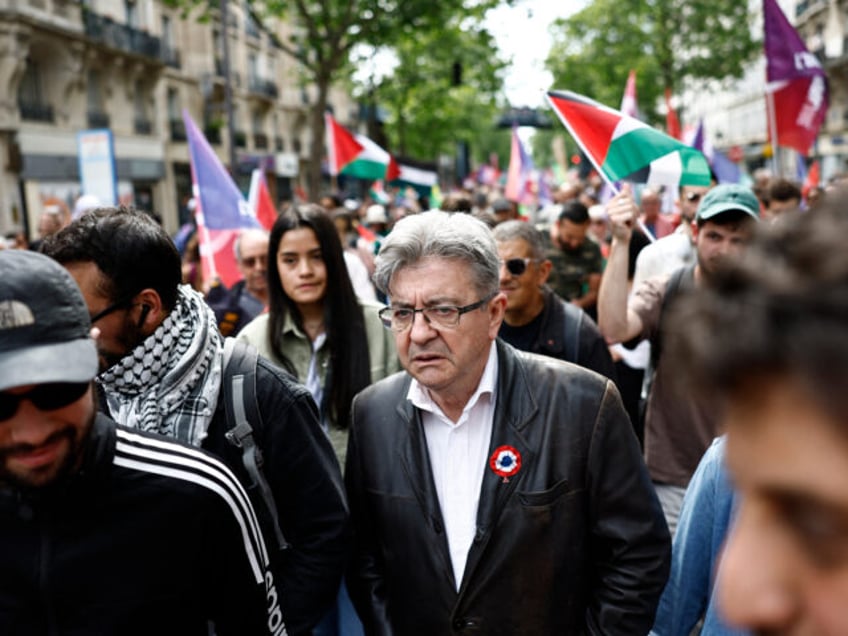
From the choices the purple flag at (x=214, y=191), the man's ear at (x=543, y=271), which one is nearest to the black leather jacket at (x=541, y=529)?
the man's ear at (x=543, y=271)

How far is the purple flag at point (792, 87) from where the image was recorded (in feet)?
22.4

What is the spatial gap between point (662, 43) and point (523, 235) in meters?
36.8

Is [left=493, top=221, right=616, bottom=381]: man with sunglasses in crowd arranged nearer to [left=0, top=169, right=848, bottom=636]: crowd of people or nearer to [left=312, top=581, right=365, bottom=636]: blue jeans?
[left=0, top=169, right=848, bottom=636]: crowd of people

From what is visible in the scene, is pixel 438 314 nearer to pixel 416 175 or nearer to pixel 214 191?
pixel 214 191

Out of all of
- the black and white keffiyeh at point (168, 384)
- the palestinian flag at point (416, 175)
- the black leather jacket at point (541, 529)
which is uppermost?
the palestinian flag at point (416, 175)

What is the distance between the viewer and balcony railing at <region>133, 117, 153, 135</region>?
92.5 feet

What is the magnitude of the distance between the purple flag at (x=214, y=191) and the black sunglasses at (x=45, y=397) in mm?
5105

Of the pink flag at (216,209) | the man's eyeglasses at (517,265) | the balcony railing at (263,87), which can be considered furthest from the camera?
the balcony railing at (263,87)

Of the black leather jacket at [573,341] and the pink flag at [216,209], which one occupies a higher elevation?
the pink flag at [216,209]

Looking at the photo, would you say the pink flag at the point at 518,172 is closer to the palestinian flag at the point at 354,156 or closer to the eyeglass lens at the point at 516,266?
the palestinian flag at the point at 354,156

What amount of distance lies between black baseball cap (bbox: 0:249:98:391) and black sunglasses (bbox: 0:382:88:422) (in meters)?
0.04

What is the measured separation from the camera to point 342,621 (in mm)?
2893

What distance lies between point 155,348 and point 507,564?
3.51 feet

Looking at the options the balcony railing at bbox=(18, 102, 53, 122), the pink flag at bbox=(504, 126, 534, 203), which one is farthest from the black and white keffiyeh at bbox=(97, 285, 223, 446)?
the balcony railing at bbox=(18, 102, 53, 122)
